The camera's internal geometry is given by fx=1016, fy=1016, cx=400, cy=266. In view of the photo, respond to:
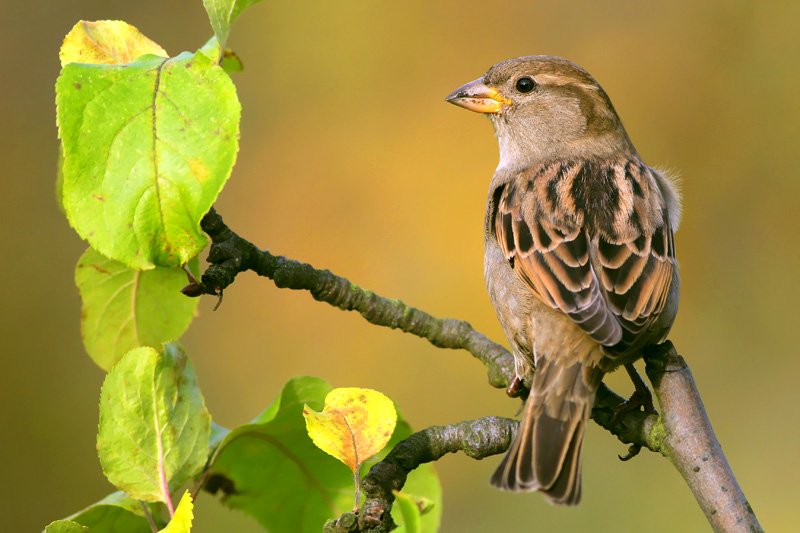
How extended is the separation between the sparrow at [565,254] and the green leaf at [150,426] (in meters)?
0.65

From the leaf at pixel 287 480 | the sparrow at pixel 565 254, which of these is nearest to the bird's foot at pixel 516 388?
the sparrow at pixel 565 254

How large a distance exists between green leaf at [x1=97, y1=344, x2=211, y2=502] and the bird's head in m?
1.89

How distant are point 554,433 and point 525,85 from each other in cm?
165

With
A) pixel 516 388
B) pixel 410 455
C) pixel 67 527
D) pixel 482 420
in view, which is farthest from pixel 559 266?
pixel 67 527

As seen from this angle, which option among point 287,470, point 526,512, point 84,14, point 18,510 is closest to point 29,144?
point 84,14

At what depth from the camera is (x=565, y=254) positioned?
278cm

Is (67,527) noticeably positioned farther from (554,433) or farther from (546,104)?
(546,104)

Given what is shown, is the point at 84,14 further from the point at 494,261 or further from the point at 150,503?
the point at 150,503

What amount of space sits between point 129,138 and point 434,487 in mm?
985

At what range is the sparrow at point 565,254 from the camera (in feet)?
7.87

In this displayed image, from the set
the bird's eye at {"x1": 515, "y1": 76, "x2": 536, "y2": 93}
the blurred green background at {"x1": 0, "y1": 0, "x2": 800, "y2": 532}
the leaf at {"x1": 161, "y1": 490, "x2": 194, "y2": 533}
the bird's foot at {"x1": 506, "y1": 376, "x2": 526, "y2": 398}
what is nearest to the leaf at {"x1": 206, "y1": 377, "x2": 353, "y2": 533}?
the leaf at {"x1": 161, "y1": 490, "x2": 194, "y2": 533}

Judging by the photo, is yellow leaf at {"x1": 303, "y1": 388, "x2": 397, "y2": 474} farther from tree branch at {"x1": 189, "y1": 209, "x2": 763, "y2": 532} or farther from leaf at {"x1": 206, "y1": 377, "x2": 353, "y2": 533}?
leaf at {"x1": 206, "y1": 377, "x2": 353, "y2": 533}

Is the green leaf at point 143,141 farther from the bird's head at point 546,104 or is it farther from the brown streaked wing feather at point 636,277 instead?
the bird's head at point 546,104

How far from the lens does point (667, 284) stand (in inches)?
108
